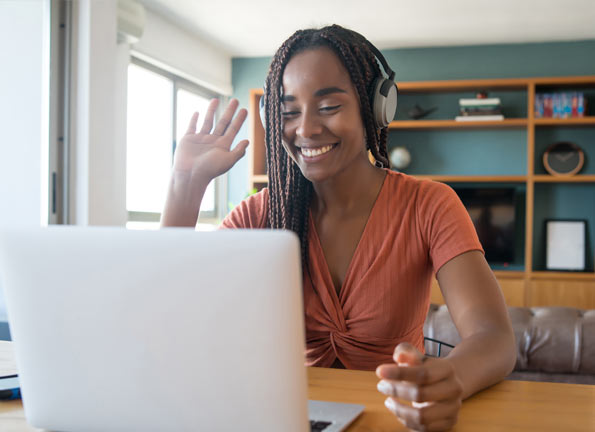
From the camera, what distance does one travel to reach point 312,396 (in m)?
0.83

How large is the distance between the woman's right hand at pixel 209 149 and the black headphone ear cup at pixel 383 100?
0.28m

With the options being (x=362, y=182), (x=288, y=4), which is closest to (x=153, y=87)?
(x=288, y=4)

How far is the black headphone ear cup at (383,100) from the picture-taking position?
1261 mm

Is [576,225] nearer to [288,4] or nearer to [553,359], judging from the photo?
[288,4]

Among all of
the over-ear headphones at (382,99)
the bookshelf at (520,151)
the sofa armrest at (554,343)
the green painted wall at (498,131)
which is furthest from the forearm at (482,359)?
the green painted wall at (498,131)

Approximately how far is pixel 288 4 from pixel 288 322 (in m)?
4.23

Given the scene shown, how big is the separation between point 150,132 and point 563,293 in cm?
360

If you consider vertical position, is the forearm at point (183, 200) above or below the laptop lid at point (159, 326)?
above

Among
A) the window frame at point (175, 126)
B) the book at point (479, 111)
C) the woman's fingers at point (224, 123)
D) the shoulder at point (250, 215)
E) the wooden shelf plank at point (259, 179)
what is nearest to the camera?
the woman's fingers at point (224, 123)

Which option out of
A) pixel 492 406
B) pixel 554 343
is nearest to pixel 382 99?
pixel 492 406

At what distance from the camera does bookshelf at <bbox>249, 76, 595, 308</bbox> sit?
16.2 ft

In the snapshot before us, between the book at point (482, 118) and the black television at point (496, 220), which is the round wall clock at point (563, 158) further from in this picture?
the book at point (482, 118)

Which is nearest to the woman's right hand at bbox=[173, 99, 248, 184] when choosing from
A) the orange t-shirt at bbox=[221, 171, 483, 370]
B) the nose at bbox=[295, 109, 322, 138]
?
the nose at bbox=[295, 109, 322, 138]

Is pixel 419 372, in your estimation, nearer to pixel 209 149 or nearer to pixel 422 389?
pixel 422 389
